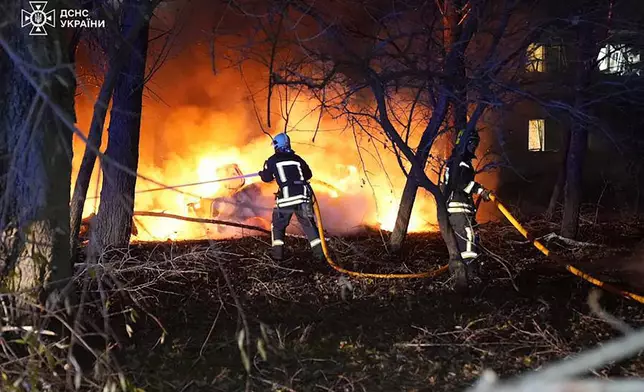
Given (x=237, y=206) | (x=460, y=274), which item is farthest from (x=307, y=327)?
(x=237, y=206)

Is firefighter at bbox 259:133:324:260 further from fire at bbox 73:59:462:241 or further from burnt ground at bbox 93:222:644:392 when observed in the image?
fire at bbox 73:59:462:241

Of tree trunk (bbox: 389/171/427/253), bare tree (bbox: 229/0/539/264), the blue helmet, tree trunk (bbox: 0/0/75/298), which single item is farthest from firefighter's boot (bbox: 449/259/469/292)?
tree trunk (bbox: 0/0/75/298)

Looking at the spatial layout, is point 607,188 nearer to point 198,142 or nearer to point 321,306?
point 198,142

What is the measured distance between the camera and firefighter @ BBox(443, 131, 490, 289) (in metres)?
6.50

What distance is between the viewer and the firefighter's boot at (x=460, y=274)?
20.2 feet

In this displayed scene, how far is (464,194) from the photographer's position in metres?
6.81

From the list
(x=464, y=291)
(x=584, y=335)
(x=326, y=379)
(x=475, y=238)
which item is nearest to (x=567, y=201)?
(x=475, y=238)

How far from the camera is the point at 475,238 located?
6.82 meters

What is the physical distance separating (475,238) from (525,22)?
2.56 metres

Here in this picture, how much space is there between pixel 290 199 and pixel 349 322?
2.63 m

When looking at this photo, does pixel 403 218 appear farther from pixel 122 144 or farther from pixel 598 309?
pixel 122 144

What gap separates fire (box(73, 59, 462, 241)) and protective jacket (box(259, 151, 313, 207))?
3.42m

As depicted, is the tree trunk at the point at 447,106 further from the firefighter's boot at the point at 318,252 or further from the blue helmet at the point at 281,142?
the blue helmet at the point at 281,142

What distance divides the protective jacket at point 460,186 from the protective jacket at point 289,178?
1912mm
